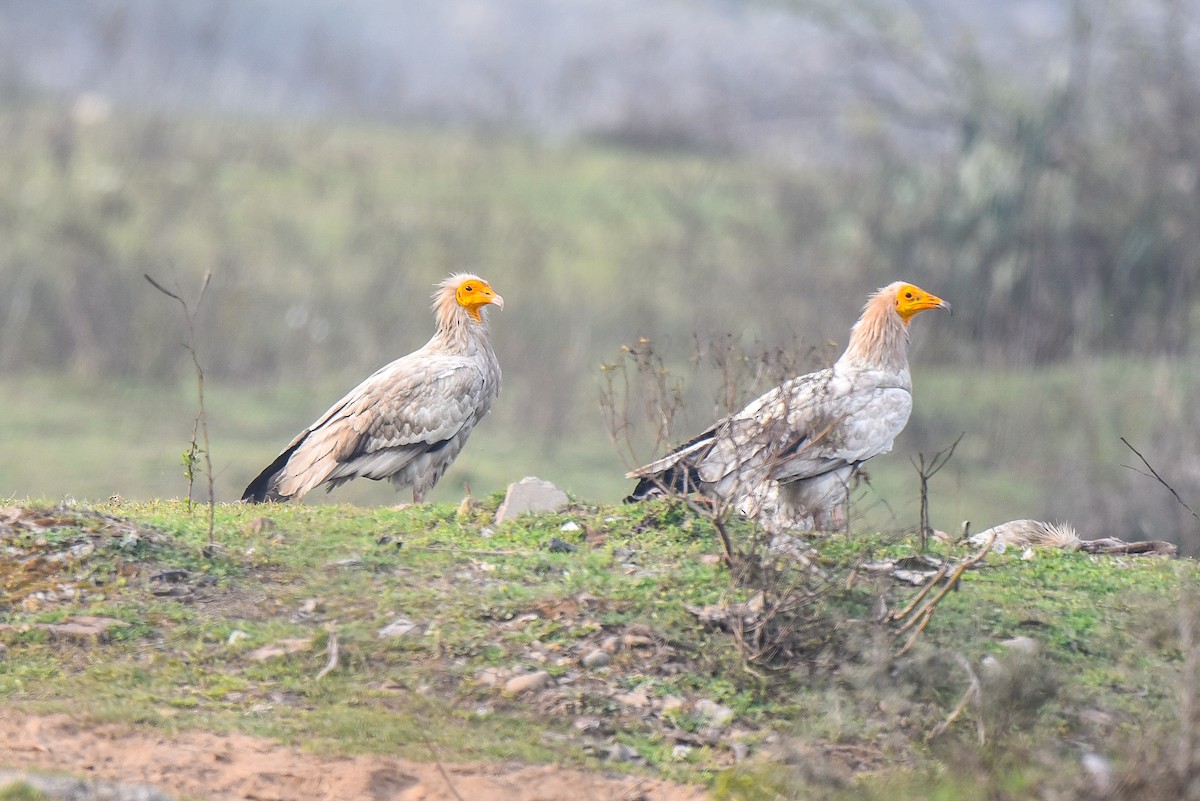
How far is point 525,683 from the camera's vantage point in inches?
286

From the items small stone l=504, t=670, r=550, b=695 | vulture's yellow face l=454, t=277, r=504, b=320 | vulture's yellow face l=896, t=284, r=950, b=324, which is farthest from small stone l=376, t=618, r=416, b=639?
vulture's yellow face l=896, t=284, r=950, b=324

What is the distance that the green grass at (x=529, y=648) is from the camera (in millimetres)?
6930

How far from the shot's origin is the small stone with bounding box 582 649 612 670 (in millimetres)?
7434

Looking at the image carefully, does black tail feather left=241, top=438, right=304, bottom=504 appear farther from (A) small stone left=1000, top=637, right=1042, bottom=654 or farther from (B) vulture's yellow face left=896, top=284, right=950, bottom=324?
(A) small stone left=1000, top=637, right=1042, bottom=654

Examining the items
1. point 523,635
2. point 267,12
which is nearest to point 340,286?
point 523,635

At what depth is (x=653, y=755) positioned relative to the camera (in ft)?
22.6

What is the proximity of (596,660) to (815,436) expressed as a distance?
2.73 m

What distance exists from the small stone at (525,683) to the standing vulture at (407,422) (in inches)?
151

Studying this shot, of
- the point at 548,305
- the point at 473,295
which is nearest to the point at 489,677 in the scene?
the point at 473,295

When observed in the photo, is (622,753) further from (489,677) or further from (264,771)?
(264,771)

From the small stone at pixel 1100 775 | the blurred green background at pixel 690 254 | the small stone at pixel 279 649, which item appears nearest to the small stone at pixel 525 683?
the small stone at pixel 279 649

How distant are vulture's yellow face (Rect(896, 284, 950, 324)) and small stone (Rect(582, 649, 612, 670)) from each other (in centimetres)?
444

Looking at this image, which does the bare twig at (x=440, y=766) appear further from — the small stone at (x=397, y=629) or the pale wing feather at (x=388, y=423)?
the pale wing feather at (x=388, y=423)

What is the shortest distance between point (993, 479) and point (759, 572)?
1774cm
